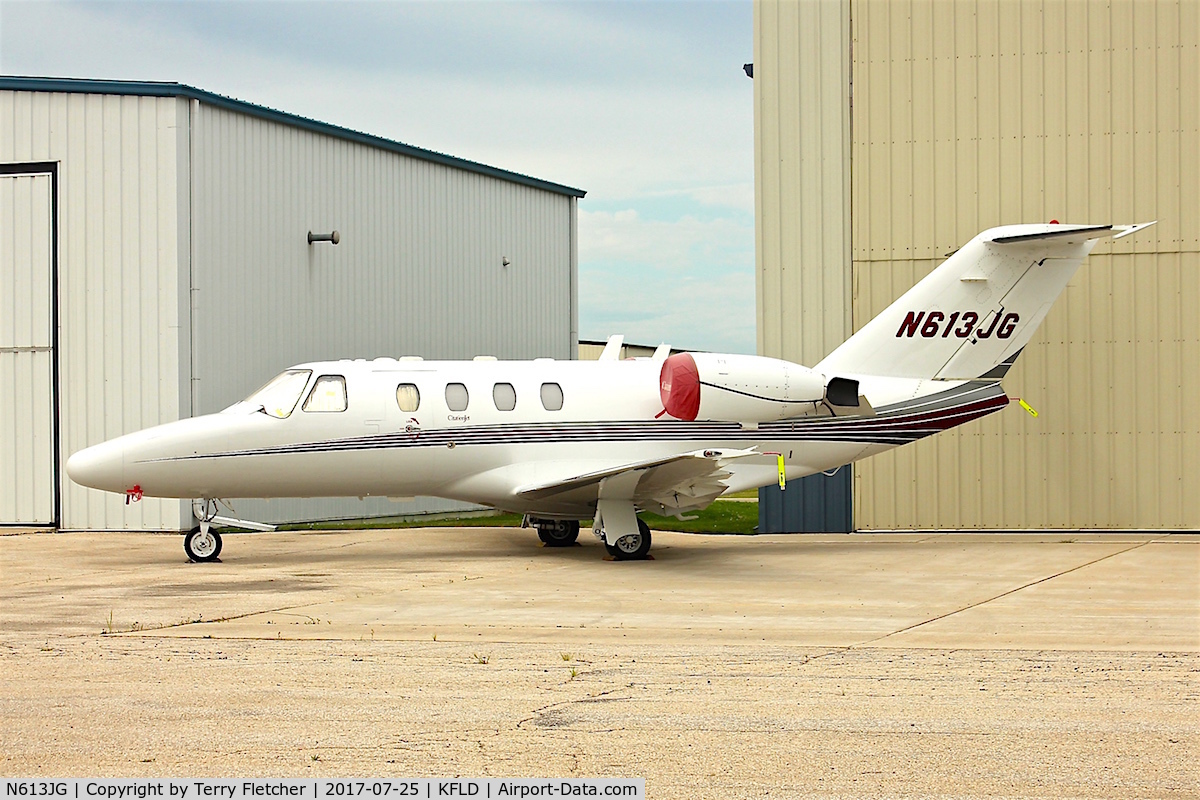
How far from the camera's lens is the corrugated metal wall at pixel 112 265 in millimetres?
20609

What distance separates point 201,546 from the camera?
1611cm

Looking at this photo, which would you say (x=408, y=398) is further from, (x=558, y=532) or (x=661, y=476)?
(x=661, y=476)

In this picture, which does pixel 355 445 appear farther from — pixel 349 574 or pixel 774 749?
pixel 774 749

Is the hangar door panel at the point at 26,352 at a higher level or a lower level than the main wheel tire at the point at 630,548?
higher

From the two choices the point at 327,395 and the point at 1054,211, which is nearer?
the point at 327,395

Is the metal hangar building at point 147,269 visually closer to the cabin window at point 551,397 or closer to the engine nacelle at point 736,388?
the cabin window at point 551,397

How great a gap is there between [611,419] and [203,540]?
578 cm

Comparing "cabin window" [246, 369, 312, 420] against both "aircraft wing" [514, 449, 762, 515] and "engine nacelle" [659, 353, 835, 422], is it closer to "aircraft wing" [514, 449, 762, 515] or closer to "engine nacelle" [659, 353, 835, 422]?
"aircraft wing" [514, 449, 762, 515]

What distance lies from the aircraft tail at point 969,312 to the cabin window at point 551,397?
Result: 418 centimetres

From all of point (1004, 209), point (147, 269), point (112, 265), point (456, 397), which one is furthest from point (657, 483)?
point (112, 265)

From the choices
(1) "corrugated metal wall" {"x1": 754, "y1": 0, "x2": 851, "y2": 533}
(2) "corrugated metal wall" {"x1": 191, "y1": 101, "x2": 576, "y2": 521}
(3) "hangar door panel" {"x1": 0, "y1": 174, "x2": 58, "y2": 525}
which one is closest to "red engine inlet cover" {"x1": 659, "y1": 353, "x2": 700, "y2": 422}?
(1) "corrugated metal wall" {"x1": 754, "y1": 0, "x2": 851, "y2": 533}

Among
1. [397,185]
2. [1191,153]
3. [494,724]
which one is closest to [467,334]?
[397,185]

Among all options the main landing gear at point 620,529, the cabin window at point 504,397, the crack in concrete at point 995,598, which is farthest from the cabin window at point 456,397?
the crack in concrete at point 995,598

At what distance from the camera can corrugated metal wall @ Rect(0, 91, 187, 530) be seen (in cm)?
2061
